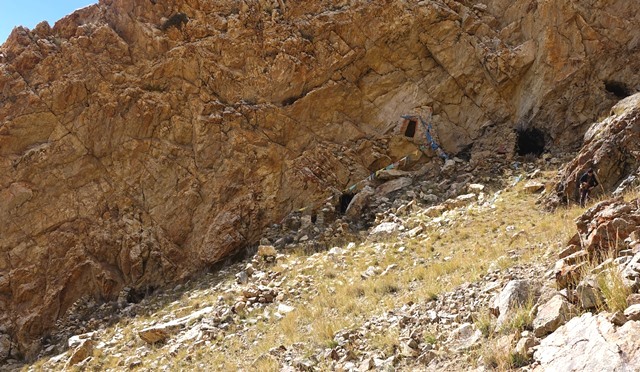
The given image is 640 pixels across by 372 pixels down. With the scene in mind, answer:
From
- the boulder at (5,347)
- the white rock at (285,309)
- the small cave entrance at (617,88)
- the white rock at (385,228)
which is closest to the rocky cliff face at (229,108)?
the small cave entrance at (617,88)

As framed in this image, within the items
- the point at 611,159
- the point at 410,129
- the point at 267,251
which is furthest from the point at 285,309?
the point at 410,129

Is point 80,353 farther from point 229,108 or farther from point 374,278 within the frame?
point 229,108

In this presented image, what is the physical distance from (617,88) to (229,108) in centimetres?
1206

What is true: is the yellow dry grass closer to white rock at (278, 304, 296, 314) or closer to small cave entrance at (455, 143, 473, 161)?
white rock at (278, 304, 296, 314)

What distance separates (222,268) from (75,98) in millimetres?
7332

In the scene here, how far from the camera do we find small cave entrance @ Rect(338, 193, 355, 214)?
14258 mm

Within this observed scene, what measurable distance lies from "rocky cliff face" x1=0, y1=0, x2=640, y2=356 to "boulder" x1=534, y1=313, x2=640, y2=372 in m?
10.9

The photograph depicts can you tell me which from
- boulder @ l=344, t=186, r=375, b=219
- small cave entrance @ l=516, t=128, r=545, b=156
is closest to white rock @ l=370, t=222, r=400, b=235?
boulder @ l=344, t=186, r=375, b=219

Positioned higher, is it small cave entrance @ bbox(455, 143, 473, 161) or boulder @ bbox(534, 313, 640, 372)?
boulder @ bbox(534, 313, 640, 372)

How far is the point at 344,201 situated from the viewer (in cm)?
1444

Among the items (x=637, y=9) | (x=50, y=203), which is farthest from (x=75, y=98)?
(x=637, y=9)

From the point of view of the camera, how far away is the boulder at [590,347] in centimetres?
291

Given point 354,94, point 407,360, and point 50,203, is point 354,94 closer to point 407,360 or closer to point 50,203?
point 50,203

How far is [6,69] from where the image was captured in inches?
557
